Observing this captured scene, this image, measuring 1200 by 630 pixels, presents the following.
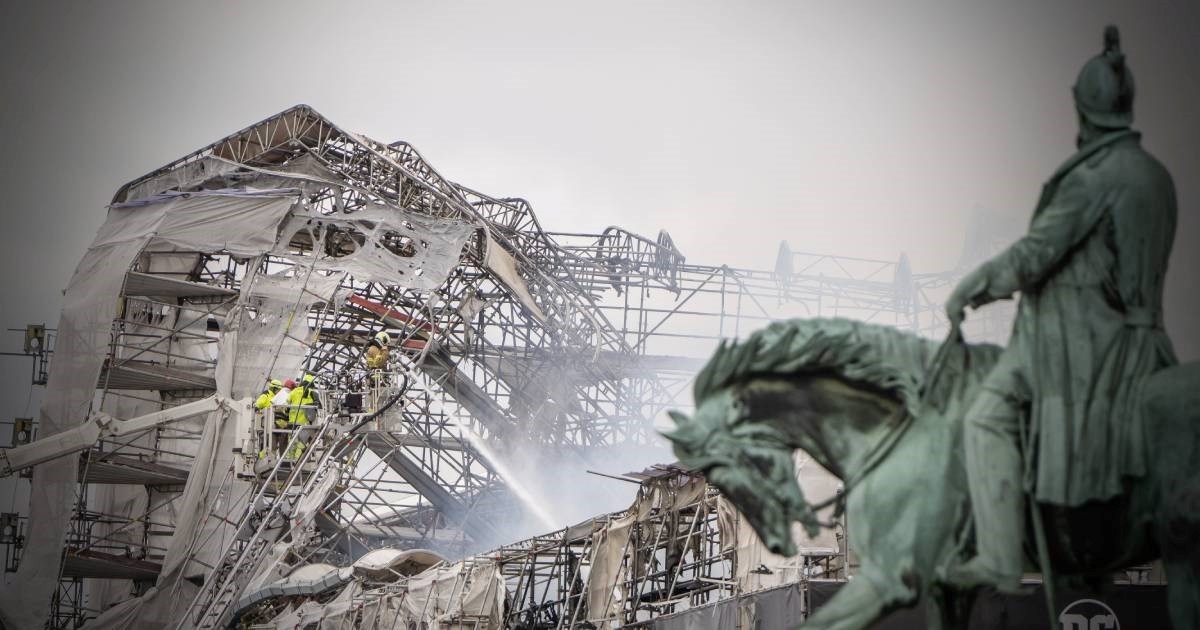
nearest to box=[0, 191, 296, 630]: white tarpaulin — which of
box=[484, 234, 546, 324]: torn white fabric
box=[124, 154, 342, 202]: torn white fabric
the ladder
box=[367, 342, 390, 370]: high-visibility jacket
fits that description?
box=[124, 154, 342, 202]: torn white fabric

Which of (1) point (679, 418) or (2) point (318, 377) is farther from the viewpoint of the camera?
(2) point (318, 377)

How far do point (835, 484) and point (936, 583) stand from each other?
13.2 metres

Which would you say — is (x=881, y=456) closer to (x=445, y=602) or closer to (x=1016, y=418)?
(x=1016, y=418)

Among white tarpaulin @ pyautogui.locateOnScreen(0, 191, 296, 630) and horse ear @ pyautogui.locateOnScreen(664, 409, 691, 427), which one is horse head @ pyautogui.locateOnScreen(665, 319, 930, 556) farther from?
white tarpaulin @ pyautogui.locateOnScreen(0, 191, 296, 630)

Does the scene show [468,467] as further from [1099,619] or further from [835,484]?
[1099,619]

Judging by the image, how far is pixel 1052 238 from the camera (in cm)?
818

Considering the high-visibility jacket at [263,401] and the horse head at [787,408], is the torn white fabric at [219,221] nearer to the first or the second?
the high-visibility jacket at [263,401]

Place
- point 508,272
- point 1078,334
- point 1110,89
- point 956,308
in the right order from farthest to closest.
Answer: point 508,272 → point 1110,89 → point 956,308 → point 1078,334

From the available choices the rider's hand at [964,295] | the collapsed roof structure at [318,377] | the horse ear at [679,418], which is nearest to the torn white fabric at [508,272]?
the collapsed roof structure at [318,377]

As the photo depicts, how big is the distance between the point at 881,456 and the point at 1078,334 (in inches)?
50.7

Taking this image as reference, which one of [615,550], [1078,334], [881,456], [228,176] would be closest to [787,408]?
[881,456]

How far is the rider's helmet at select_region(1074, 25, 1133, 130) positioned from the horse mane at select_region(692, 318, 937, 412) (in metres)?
1.66

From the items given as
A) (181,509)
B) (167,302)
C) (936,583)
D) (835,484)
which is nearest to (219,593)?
(181,509)

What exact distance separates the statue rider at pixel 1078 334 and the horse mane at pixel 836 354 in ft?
1.14
